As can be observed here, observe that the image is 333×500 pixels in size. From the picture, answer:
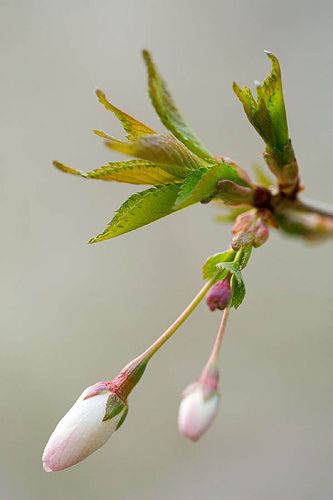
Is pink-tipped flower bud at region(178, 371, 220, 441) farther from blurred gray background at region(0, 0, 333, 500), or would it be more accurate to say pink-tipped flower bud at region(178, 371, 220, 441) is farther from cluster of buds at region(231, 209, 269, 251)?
blurred gray background at region(0, 0, 333, 500)

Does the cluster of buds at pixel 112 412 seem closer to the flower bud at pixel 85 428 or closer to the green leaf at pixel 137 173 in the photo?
the flower bud at pixel 85 428

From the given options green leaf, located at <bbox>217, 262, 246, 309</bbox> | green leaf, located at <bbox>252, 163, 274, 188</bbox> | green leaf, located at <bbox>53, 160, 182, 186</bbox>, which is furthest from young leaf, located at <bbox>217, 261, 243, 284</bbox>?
green leaf, located at <bbox>252, 163, 274, 188</bbox>

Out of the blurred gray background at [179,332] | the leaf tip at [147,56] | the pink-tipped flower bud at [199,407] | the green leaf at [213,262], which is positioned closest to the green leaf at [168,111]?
the leaf tip at [147,56]

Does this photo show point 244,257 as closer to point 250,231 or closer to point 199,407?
point 250,231

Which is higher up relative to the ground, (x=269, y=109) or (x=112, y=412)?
(x=269, y=109)

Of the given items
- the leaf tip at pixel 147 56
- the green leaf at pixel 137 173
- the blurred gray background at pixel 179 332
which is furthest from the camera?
the blurred gray background at pixel 179 332

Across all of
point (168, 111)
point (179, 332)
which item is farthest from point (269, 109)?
point (179, 332)
